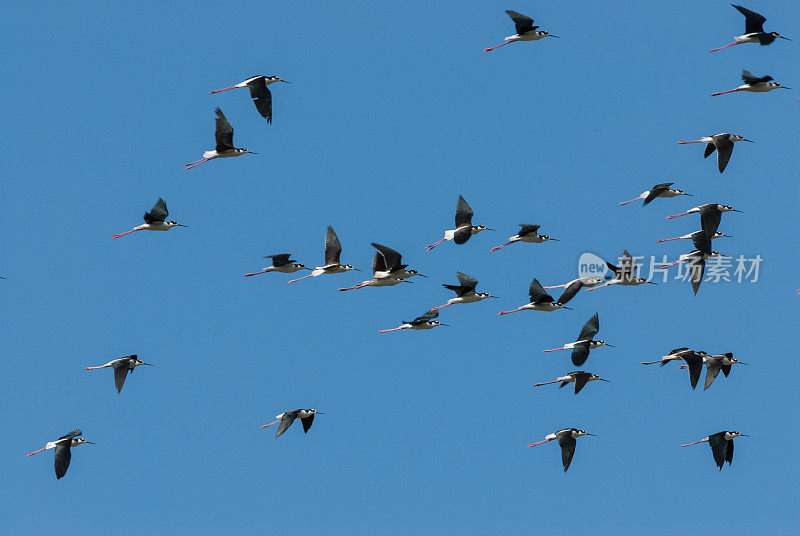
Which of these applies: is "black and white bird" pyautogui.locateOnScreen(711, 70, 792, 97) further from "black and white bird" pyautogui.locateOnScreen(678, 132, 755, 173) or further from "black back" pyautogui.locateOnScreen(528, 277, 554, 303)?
"black back" pyautogui.locateOnScreen(528, 277, 554, 303)

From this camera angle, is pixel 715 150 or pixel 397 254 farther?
pixel 715 150

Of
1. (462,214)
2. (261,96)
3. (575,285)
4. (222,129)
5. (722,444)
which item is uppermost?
(261,96)

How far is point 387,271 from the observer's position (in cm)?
3609

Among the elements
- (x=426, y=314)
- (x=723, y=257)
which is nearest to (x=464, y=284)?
(x=426, y=314)

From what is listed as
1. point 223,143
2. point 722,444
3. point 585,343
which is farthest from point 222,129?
point 722,444

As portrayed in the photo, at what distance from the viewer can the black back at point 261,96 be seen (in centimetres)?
3653

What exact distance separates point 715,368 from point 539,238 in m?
4.81

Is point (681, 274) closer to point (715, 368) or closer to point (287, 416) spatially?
point (715, 368)

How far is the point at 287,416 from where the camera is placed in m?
37.1

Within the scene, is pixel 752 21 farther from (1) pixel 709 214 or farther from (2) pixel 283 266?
(2) pixel 283 266

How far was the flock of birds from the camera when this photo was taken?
1437 inches

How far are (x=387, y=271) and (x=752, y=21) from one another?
961cm

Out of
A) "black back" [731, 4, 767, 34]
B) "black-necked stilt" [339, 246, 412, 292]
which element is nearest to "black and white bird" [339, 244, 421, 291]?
"black-necked stilt" [339, 246, 412, 292]

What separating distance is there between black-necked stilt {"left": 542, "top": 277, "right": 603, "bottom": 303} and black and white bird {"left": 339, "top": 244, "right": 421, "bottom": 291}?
3.39 metres
